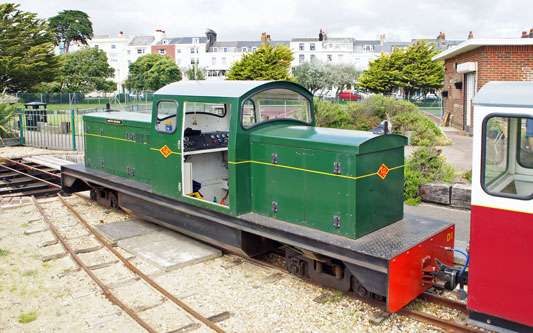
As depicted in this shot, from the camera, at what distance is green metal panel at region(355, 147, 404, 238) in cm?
571

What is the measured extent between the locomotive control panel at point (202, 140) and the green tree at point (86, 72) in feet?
173

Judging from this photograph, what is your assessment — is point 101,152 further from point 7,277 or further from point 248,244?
point 248,244

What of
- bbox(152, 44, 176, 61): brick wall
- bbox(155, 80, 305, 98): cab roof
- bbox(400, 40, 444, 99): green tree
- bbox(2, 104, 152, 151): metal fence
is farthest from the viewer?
bbox(152, 44, 176, 61): brick wall

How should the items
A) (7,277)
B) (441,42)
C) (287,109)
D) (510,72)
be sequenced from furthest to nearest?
(441,42) < (510,72) < (287,109) < (7,277)

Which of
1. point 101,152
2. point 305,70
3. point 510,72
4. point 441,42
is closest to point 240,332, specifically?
point 101,152

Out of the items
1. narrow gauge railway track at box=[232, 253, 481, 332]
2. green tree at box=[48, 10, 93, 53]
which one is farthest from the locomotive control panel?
green tree at box=[48, 10, 93, 53]

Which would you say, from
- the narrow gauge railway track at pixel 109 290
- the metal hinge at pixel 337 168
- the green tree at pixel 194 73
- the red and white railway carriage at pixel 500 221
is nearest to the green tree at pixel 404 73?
the green tree at pixel 194 73

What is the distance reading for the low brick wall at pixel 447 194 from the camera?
9.41 metres

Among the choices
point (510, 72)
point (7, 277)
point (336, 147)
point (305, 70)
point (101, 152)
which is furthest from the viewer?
point (305, 70)

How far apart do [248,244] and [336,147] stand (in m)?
2.13

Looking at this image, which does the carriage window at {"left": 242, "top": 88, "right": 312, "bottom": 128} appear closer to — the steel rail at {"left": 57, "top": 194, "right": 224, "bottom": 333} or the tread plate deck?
the tread plate deck

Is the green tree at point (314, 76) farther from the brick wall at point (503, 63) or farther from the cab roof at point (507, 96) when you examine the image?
the cab roof at point (507, 96)

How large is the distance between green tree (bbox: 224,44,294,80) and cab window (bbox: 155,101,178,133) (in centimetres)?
3273

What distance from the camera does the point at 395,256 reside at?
5.09 m
